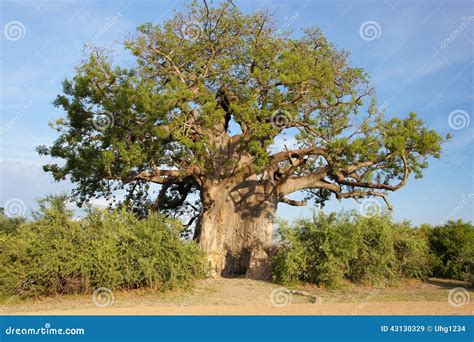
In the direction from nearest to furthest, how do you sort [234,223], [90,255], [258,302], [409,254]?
1. [258,302]
2. [90,255]
3. [409,254]
4. [234,223]

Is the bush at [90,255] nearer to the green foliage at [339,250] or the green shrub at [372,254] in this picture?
the green foliage at [339,250]

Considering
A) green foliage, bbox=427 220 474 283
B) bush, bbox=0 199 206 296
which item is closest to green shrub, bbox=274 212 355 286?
bush, bbox=0 199 206 296

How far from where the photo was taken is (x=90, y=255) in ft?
40.7

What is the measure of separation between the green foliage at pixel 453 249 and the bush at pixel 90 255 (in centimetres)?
982

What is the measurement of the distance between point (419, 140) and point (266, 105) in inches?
221

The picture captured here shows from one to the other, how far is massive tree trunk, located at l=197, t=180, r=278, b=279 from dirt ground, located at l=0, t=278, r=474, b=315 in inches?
103

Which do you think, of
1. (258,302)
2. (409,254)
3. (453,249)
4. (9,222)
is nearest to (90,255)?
(258,302)

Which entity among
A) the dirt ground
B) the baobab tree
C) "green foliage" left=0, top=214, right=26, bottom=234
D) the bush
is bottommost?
the dirt ground

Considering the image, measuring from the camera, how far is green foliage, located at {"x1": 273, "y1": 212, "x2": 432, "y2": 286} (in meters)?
14.2

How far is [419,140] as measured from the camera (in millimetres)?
16312

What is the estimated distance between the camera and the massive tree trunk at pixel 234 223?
1734cm

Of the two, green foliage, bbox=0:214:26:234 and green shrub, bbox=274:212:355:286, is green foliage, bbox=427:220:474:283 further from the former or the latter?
green foliage, bbox=0:214:26:234

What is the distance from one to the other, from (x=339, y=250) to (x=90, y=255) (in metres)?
7.35

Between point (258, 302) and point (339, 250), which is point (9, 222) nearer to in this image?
point (258, 302)
